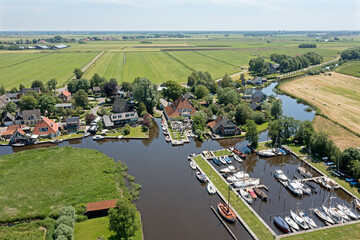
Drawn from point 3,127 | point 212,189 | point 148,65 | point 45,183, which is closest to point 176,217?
point 212,189

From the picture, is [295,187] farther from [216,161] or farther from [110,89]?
[110,89]

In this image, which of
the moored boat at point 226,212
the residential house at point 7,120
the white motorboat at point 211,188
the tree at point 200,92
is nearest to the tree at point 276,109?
the tree at point 200,92

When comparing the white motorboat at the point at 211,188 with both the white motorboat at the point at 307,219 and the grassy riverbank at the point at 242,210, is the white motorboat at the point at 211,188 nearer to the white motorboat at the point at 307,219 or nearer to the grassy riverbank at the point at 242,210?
the grassy riverbank at the point at 242,210

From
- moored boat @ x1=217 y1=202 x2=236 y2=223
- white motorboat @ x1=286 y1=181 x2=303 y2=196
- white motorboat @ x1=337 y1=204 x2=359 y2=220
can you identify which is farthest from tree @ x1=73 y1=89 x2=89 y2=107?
white motorboat @ x1=337 y1=204 x2=359 y2=220

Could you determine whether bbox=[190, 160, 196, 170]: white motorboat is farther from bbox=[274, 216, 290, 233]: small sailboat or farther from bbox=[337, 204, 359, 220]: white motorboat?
bbox=[337, 204, 359, 220]: white motorboat

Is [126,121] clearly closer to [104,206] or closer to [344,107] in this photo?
[104,206]

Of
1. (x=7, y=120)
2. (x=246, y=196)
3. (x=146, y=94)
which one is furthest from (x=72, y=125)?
(x=246, y=196)

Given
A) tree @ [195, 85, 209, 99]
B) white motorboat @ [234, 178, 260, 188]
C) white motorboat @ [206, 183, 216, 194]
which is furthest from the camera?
tree @ [195, 85, 209, 99]
